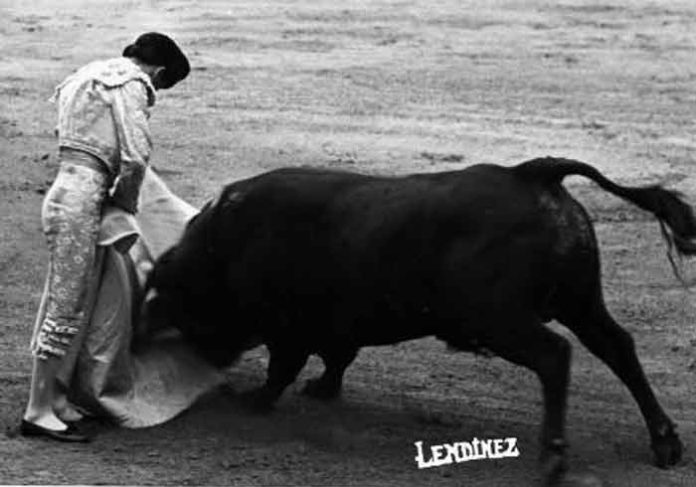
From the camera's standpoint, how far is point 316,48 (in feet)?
53.4

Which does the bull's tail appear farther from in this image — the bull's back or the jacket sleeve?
the jacket sleeve

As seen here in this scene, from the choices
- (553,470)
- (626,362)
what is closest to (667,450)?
(626,362)

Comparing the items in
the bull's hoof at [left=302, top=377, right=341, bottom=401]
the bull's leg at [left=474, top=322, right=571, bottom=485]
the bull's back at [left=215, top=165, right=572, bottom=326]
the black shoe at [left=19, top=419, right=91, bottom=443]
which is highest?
the bull's back at [left=215, top=165, right=572, bottom=326]

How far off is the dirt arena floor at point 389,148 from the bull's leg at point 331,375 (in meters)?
0.07

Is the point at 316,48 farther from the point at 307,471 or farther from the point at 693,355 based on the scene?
the point at 307,471

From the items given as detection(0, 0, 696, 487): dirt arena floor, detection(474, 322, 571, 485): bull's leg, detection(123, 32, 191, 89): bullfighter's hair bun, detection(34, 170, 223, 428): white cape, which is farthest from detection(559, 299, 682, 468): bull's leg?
detection(123, 32, 191, 89): bullfighter's hair bun

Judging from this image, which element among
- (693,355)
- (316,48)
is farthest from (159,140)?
(693,355)

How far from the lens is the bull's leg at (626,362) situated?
25.0 ft

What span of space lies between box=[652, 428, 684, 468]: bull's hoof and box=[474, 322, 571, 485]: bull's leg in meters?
0.52

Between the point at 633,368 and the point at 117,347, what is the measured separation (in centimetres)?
196

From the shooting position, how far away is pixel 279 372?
8148 mm

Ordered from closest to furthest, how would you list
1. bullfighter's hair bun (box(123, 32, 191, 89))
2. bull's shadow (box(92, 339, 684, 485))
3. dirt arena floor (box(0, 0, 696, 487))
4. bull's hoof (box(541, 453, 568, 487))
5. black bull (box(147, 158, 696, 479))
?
1. bull's hoof (box(541, 453, 568, 487))
2. black bull (box(147, 158, 696, 479))
3. bull's shadow (box(92, 339, 684, 485))
4. dirt arena floor (box(0, 0, 696, 487))
5. bullfighter's hair bun (box(123, 32, 191, 89))

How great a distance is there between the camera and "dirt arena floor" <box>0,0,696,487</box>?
7688 millimetres

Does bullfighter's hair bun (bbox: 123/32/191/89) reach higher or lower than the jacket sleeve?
higher
